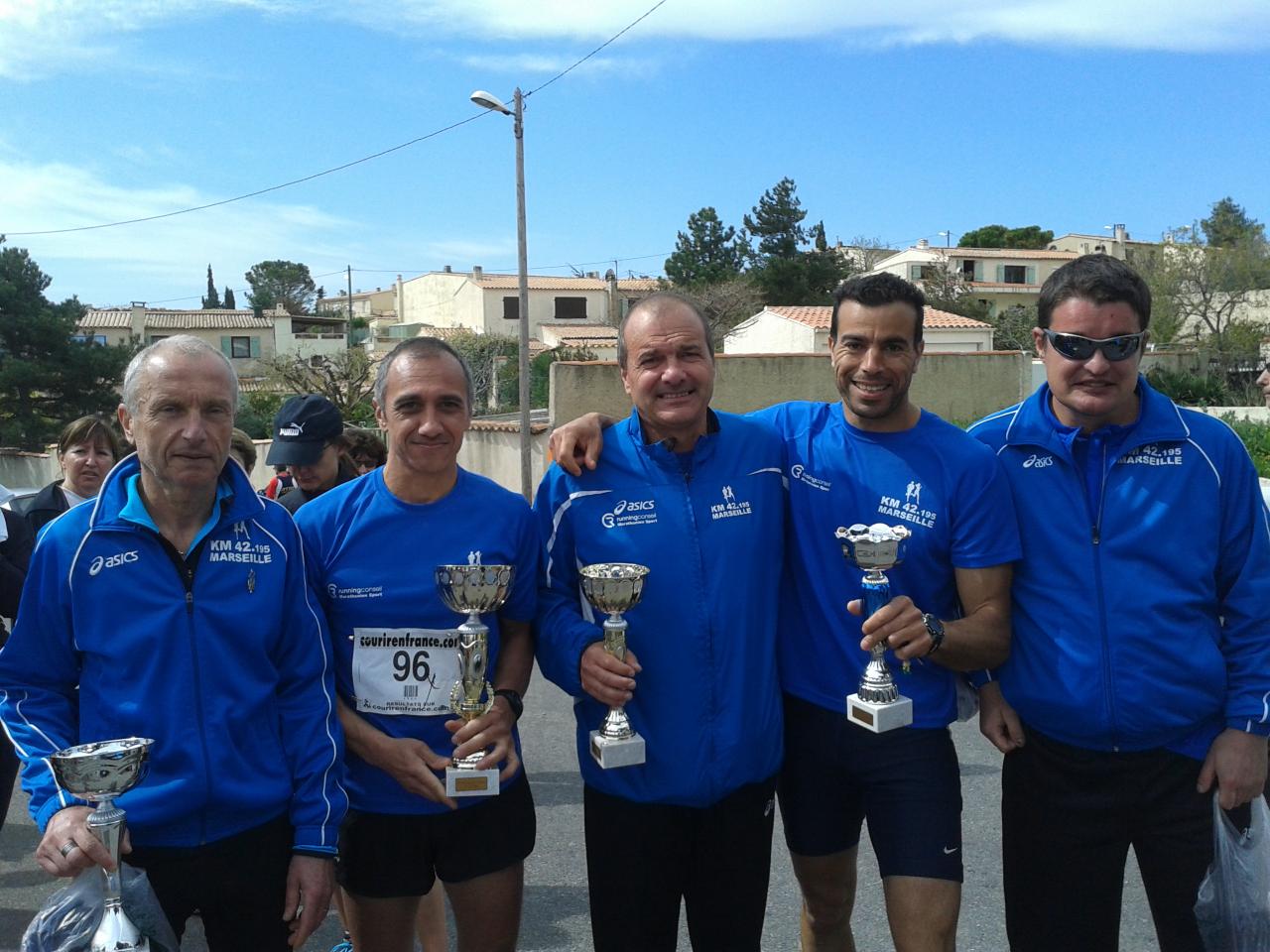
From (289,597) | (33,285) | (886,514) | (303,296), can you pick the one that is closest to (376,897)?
(289,597)

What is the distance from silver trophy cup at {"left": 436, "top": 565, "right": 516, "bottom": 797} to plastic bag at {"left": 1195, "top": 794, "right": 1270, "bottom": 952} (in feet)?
6.34

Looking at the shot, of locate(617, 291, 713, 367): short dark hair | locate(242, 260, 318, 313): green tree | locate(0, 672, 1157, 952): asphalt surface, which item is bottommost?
locate(0, 672, 1157, 952): asphalt surface

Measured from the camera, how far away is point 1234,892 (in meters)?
2.62

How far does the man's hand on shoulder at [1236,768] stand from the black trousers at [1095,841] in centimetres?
5

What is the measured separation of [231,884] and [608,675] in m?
1.02

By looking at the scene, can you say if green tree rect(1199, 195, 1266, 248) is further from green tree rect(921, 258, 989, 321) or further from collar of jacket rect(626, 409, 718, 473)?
collar of jacket rect(626, 409, 718, 473)

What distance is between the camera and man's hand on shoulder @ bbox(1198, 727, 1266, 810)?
2627 mm

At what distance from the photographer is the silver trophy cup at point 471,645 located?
2.47m

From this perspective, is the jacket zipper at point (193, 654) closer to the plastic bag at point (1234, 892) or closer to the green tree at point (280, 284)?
the plastic bag at point (1234, 892)

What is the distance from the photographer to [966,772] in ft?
17.7

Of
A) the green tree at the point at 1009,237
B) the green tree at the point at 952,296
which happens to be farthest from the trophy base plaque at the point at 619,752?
the green tree at the point at 1009,237

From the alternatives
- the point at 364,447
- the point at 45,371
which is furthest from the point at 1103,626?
the point at 45,371

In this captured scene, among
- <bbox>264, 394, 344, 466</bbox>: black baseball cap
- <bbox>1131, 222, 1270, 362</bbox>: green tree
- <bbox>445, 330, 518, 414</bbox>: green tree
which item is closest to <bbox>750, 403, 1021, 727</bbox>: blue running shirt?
<bbox>264, 394, 344, 466</bbox>: black baseball cap

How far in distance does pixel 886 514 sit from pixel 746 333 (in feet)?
108
